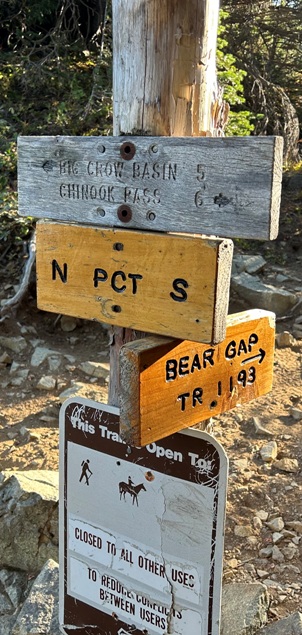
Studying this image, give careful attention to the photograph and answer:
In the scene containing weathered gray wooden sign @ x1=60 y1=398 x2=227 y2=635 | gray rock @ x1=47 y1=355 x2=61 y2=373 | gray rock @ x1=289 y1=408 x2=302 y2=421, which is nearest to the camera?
weathered gray wooden sign @ x1=60 y1=398 x2=227 y2=635

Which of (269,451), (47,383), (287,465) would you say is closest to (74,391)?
(47,383)

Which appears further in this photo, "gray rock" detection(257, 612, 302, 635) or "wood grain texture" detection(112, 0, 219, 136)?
"gray rock" detection(257, 612, 302, 635)

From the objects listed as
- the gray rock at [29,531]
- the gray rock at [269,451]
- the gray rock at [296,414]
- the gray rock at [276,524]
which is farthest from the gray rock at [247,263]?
the gray rock at [29,531]

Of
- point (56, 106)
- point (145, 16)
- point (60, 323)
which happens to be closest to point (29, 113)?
point (56, 106)

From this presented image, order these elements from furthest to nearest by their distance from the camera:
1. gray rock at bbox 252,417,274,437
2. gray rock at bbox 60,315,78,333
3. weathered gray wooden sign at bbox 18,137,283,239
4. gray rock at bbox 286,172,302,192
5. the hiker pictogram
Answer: gray rock at bbox 286,172,302,192, gray rock at bbox 60,315,78,333, gray rock at bbox 252,417,274,437, the hiker pictogram, weathered gray wooden sign at bbox 18,137,283,239

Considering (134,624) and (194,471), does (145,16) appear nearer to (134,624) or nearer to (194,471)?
(194,471)

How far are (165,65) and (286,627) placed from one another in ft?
7.33

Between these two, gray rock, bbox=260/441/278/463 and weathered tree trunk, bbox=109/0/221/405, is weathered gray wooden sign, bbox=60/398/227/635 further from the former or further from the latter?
gray rock, bbox=260/441/278/463

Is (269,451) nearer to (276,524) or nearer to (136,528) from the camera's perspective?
(276,524)

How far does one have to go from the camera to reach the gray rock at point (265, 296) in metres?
6.43

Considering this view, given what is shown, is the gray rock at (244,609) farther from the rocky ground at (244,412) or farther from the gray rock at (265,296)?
the gray rock at (265,296)

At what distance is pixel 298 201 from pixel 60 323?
4.05m

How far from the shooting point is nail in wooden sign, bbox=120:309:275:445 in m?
1.58

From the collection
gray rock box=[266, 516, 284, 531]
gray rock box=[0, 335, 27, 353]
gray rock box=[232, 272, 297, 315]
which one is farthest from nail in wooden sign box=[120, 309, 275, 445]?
gray rock box=[232, 272, 297, 315]
